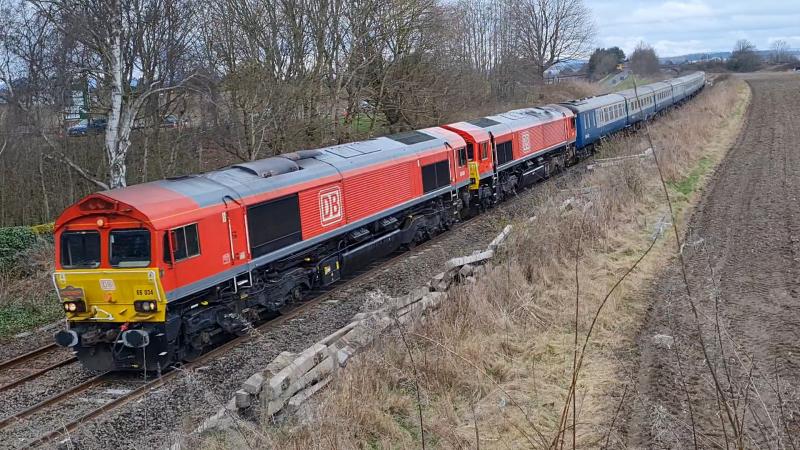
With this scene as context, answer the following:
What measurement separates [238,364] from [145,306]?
1.69 m

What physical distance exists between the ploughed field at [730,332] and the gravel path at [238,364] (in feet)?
12.7

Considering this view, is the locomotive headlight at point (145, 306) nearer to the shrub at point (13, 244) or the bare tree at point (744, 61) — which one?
the shrub at point (13, 244)

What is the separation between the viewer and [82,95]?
22344mm

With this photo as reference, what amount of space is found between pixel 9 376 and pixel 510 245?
894cm

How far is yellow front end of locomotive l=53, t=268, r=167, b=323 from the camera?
33.9 ft

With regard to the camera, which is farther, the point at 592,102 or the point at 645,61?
the point at 645,61

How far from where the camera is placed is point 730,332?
9.64 m

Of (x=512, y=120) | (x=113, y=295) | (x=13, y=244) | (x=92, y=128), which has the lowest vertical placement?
(x=113, y=295)

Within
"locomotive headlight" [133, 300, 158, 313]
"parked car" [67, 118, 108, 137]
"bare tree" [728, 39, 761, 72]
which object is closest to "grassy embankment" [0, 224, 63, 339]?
"locomotive headlight" [133, 300, 158, 313]

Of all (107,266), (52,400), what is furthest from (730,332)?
(52,400)

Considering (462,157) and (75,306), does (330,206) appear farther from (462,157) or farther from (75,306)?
(462,157)

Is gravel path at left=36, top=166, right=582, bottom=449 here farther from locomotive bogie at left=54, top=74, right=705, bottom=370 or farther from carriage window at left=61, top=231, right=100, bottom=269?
carriage window at left=61, top=231, right=100, bottom=269

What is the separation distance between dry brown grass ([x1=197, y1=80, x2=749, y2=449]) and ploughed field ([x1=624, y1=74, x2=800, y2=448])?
405 millimetres

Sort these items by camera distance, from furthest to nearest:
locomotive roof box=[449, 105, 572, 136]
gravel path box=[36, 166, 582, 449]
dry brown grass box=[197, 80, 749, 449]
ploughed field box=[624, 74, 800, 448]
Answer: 1. locomotive roof box=[449, 105, 572, 136]
2. gravel path box=[36, 166, 582, 449]
3. dry brown grass box=[197, 80, 749, 449]
4. ploughed field box=[624, 74, 800, 448]
